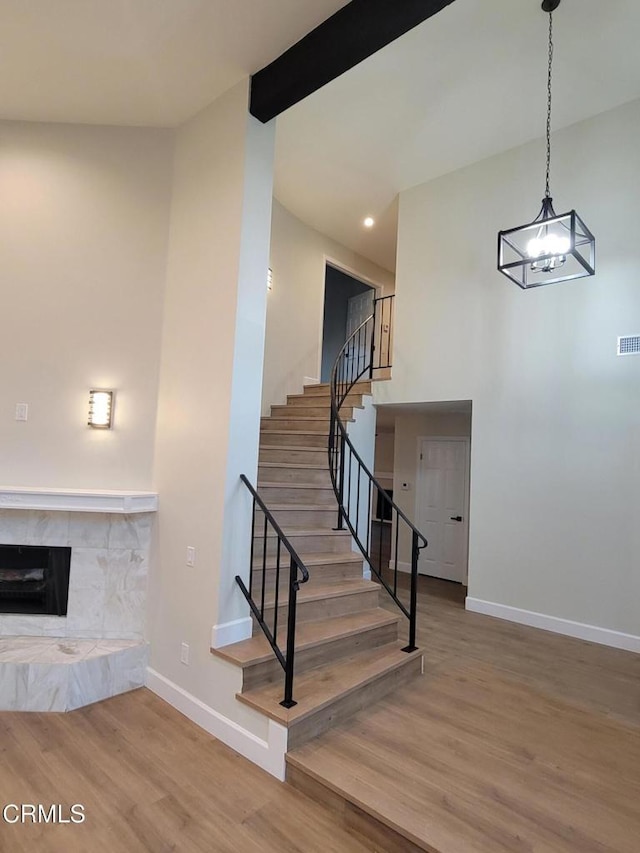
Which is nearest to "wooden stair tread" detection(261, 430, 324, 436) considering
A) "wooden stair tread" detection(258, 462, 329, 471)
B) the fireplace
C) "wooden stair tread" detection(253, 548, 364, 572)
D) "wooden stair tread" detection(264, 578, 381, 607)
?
"wooden stair tread" detection(258, 462, 329, 471)

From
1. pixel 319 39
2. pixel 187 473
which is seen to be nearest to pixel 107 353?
pixel 187 473

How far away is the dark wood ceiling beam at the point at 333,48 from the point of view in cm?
220

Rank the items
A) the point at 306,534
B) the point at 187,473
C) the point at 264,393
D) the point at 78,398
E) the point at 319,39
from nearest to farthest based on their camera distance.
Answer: the point at 319,39, the point at 187,473, the point at 78,398, the point at 306,534, the point at 264,393

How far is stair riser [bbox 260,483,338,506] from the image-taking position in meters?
4.14

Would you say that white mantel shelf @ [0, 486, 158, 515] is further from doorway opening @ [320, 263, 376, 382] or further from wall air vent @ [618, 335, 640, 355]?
doorway opening @ [320, 263, 376, 382]

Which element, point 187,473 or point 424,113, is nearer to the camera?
point 187,473

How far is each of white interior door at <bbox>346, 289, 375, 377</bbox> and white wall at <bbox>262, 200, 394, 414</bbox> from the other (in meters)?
1.21

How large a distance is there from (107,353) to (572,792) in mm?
3685

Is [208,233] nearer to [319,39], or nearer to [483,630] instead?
[319,39]

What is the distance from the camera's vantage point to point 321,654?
9.28 ft

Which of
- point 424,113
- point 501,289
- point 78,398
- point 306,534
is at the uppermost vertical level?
point 424,113

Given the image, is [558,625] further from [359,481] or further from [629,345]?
[629,345]

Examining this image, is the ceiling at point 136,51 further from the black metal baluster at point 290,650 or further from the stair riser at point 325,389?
the stair riser at point 325,389

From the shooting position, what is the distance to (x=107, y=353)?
3303 millimetres
